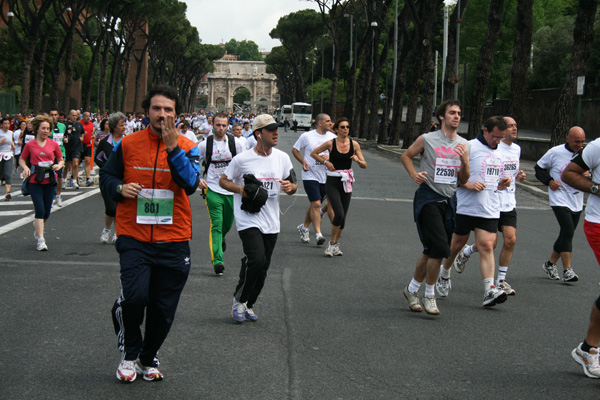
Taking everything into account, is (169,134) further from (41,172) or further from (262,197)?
Result: (41,172)

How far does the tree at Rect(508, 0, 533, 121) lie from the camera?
24312 millimetres

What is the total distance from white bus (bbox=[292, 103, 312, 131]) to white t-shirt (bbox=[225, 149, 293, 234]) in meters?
80.9

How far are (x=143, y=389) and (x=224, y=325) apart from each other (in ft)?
5.65

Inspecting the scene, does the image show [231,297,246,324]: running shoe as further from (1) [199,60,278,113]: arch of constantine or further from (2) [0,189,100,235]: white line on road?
(1) [199,60,278,113]: arch of constantine

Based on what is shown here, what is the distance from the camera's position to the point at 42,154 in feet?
34.8

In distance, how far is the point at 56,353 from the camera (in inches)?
221

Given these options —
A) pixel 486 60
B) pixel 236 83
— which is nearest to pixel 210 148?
pixel 486 60

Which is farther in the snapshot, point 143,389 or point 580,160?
point 580,160

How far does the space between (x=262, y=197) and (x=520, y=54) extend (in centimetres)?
1984

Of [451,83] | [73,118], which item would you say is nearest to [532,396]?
[73,118]

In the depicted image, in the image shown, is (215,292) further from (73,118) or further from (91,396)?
(73,118)

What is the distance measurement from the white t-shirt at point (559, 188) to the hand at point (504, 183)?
1.44 m

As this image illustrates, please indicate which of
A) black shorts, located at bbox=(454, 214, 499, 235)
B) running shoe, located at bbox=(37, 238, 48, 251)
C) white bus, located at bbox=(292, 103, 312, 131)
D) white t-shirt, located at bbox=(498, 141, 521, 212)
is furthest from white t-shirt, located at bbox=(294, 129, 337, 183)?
white bus, located at bbox=(292, 103, 312, 131)

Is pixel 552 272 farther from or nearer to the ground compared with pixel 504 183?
nearer to the ground
